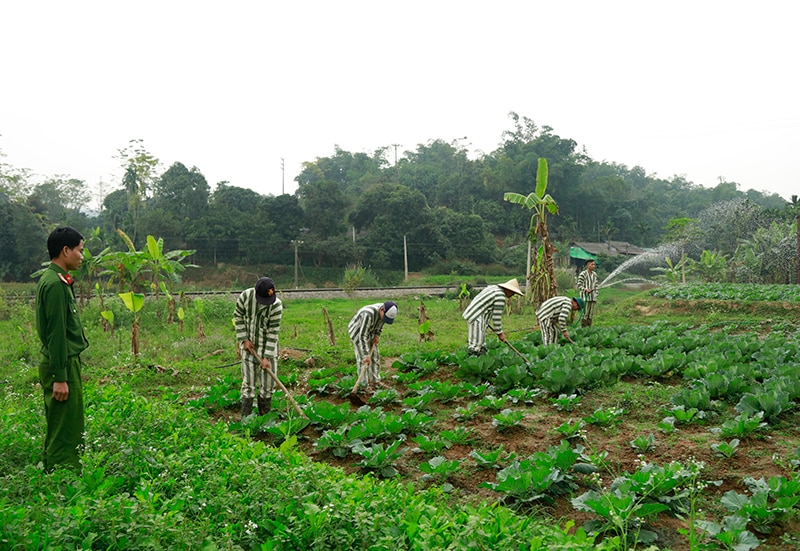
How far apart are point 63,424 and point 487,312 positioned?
21.7 ft

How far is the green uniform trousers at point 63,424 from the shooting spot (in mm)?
4441

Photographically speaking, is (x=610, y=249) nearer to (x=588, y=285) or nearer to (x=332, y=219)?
(x=332, y=219)

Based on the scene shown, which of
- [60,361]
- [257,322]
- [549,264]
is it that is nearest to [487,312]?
[257,322]

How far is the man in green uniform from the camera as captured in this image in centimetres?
444

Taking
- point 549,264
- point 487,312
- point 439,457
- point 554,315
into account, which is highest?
point 549,264

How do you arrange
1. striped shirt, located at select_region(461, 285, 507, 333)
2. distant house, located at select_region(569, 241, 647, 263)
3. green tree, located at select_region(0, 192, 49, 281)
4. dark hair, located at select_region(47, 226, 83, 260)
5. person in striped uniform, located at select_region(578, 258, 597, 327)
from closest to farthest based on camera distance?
dark hair, located at select_region(47, 226, 83, 260)
striped shirt, located at select_region(461, 285, 507, 333)
person in striped uniform, located at select_region(578, 258, 597, 327)
green tree, located at select_region(0, 192, 49, 281)
distant house, located at select_region(569, 241, 647, 263)

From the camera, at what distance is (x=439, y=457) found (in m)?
4.99

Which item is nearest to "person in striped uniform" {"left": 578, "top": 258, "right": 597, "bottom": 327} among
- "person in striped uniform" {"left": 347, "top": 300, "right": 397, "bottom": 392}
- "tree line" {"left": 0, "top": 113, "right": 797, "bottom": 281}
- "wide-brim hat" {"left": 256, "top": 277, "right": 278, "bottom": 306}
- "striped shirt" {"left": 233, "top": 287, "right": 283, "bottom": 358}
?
"person in striped uniform" {"left": 347, "top": 300, "right": 397, "bottom": 392}

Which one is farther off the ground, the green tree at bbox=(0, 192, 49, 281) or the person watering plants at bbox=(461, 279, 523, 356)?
the green tree at bbox=(0, 192, 49, 281)

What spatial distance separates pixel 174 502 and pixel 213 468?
2.25 feet

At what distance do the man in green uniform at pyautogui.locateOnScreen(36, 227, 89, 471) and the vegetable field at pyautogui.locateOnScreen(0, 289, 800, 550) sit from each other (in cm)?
22

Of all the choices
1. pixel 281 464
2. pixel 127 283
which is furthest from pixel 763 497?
pixel 127 283

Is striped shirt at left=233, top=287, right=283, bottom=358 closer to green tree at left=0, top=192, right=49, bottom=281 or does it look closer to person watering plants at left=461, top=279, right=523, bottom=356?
person watering plants at left=461, top=279, right=523, bottom=356

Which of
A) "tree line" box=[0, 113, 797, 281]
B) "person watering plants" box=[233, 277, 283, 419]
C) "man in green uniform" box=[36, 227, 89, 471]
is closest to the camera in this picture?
"man in green uniform" box=[36, 227, 89, 471]
